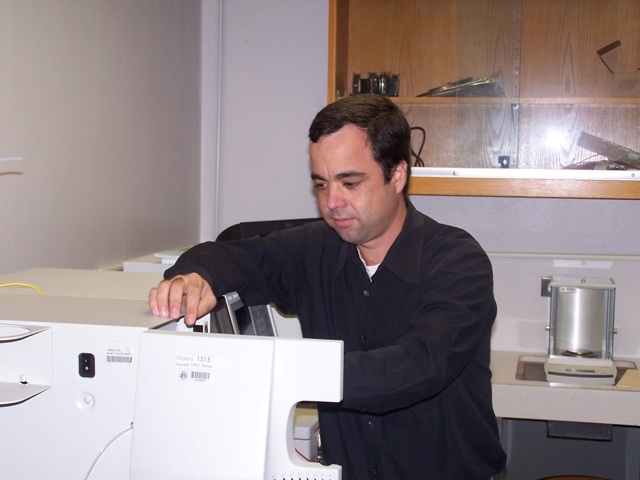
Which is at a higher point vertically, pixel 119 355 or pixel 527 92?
pixel 527 92

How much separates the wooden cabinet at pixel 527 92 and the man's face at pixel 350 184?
99cm

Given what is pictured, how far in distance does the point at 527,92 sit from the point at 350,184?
130cm

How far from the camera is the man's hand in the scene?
3.03 ft

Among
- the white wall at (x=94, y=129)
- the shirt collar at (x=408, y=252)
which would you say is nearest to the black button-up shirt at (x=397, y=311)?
the shirt collar at (x=408, y=252)

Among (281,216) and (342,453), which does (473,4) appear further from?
(342,453)

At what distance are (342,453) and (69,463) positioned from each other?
57cm

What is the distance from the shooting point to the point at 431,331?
0.97 meters

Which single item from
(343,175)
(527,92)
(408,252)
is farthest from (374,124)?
(527,92)

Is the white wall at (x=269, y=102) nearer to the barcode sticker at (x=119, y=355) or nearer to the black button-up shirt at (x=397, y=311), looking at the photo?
the black button-up shirt at (x=397, y=311)

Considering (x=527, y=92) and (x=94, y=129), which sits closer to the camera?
(x=94, y=129)

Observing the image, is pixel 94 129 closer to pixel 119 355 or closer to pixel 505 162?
pixel 119 355

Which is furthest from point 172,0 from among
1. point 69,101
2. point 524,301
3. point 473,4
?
point 524,301

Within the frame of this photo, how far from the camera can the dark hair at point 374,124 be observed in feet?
3.97

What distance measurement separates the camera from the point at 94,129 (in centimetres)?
179
